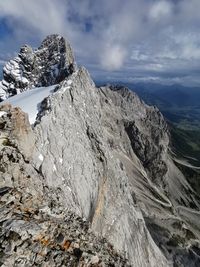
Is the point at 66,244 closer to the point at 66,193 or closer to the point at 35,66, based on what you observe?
the point at 66,193

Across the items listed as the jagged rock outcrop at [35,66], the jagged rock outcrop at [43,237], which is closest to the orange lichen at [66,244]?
the jagged rock outcrop at [43,237]

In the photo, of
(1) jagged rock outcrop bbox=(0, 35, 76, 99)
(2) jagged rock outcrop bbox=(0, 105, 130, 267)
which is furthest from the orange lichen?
(1) jagged rock outcrop bbox=(0, 35, 76, 99)

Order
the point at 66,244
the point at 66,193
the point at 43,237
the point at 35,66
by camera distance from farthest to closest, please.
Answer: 1. the point at 35,66
2. the point at 66,193
3. the point at 66,244
4. the point at 43,237

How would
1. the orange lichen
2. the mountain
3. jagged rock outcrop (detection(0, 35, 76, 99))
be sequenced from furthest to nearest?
jagged rock outcrop (detection(0, 35, 76, 99)) → the orange lichen → the mountain

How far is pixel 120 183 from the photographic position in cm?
7475

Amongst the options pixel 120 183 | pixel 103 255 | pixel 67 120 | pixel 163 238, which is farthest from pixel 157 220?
pixel 103 255

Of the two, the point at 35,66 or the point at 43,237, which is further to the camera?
the point at 35,66

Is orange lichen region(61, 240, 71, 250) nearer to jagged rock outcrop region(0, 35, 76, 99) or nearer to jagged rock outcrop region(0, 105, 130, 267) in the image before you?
jagged rock outcrop region(0, 105, 130, 267)

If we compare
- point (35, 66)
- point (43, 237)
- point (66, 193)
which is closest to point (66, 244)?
point (43, 237)

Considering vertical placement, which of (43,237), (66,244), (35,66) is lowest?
(66,244)

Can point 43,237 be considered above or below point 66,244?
above

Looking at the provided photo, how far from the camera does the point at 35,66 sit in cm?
12550

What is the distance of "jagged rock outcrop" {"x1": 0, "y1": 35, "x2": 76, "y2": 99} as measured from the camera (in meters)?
120

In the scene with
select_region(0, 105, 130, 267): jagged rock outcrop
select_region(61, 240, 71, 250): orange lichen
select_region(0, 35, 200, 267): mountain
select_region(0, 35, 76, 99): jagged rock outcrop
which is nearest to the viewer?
select_region(0, 105, 130, 267): jagged rock outcrop
